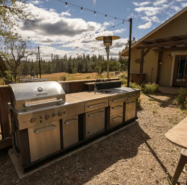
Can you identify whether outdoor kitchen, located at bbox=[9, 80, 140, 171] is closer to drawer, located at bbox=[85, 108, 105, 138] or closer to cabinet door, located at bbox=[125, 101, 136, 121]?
drawer, located at bbox=[85, 108, 105, 138]

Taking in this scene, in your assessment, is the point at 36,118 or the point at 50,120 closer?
the point at 36,118

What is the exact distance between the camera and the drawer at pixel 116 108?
3.27 metres

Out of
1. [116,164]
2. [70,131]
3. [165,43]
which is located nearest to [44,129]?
[70,131]

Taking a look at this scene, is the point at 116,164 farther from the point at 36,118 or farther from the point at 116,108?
the point at 36,118

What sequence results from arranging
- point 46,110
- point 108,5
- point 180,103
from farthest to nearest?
point 180,103 < point 108,5 < point 46,110

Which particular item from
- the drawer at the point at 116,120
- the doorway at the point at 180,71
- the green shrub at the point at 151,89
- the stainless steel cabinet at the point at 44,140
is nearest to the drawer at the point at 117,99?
the drawer at the point at 116,120

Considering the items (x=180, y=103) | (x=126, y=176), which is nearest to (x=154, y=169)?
(x=126, y=176)

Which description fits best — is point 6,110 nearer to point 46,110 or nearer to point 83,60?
point 46,110

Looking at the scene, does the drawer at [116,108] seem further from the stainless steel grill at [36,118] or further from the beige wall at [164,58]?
the beige wall at [164,58]

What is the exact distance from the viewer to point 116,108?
3.37m

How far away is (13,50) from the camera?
994 centimetres

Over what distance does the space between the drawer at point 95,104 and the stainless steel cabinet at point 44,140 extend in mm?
654

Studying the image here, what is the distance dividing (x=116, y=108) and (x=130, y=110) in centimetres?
68

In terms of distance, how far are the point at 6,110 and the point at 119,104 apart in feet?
7.84
